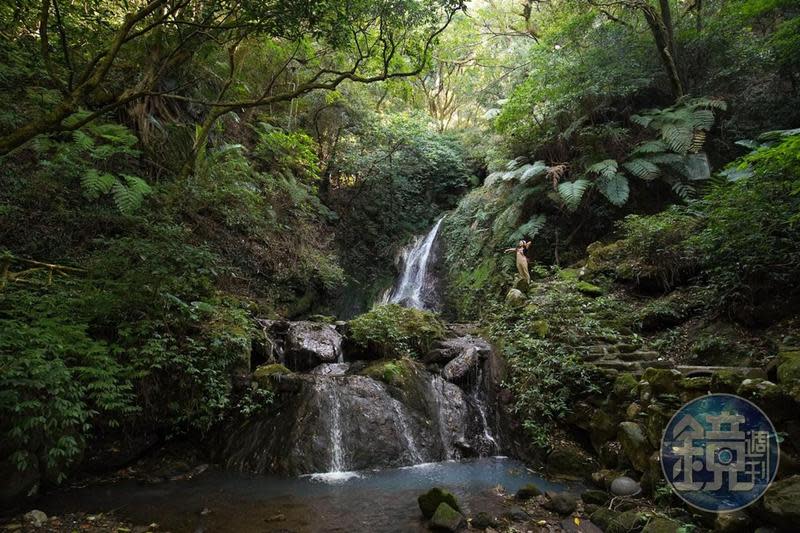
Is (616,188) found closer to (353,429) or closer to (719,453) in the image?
(719,453)

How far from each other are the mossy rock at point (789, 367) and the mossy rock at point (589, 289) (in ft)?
14.3

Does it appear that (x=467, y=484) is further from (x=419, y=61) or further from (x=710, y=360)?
(x=419, y=61)

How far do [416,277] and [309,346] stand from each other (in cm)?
702

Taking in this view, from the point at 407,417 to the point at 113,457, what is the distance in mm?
3982

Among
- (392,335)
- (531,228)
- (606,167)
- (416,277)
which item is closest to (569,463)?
(392,335)

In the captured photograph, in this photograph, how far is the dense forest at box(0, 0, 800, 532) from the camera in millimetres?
4469

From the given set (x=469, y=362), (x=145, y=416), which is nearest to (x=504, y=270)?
(x=469, y=362)

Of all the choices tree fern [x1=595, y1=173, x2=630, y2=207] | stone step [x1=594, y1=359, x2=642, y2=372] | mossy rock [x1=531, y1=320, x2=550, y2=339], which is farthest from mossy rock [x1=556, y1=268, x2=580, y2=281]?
stone step [x1=594, y1=359, x2=642, y2=372]

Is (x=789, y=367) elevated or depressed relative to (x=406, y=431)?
elevated

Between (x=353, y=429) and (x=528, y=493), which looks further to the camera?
(x=353, y=429)

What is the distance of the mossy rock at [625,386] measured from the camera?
197 inches

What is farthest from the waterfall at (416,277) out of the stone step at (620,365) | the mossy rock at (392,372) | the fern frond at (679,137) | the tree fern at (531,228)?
the stone step at (620,365)

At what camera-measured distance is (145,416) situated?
5453 mm

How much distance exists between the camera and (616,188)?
29.2 feet
